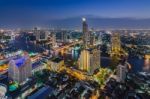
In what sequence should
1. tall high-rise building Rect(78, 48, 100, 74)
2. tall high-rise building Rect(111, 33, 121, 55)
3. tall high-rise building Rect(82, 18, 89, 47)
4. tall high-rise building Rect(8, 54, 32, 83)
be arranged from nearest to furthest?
tall high-rise building Rect(8, 54, 32, 83)
tall high-rise building Rect(78, 48, 100, 74)
tall high-rise building Rect(111, 33, 121, 55)
tall high-rise building Rect(82, 18, 89, 47)

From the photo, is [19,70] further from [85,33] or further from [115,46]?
[115,46]

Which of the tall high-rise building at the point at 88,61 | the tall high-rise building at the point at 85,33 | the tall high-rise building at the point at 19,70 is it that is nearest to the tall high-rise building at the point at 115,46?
the tall high-rise building at the point at 85,33

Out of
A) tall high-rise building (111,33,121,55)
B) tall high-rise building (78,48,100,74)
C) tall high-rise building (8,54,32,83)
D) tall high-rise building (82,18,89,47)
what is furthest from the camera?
tall high-rise building (82,18,89,47)

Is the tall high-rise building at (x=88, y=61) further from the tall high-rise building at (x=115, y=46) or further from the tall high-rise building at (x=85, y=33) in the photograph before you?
the tall high-rise building at (x=85, y=33)

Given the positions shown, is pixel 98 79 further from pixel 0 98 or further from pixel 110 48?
pixel 110 48

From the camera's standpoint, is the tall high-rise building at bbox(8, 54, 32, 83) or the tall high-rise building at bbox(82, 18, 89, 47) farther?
the tall high-rise building at bbox(82, 18, 89, 47)

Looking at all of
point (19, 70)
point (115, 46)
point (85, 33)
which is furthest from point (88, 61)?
point (85, 33)

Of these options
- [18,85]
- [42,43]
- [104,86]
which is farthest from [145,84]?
[42,43]

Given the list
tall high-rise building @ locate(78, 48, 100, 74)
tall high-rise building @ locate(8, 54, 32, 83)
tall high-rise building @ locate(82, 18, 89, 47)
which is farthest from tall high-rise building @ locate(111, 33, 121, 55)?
tall high-rise building @ locate(8, 54, 32, 83)

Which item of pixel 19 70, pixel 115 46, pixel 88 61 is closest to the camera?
pixel 19 70

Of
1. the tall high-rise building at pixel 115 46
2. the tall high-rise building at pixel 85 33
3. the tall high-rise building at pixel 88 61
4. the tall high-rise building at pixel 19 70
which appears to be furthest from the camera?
the tall high-rise building at pixel 85 33

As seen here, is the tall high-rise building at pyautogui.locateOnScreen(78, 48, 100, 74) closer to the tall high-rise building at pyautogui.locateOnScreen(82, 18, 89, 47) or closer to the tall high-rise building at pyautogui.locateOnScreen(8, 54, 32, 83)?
the tall high-rise building at pyautogui.locateOnScreen(8, 54, 32, 83)
